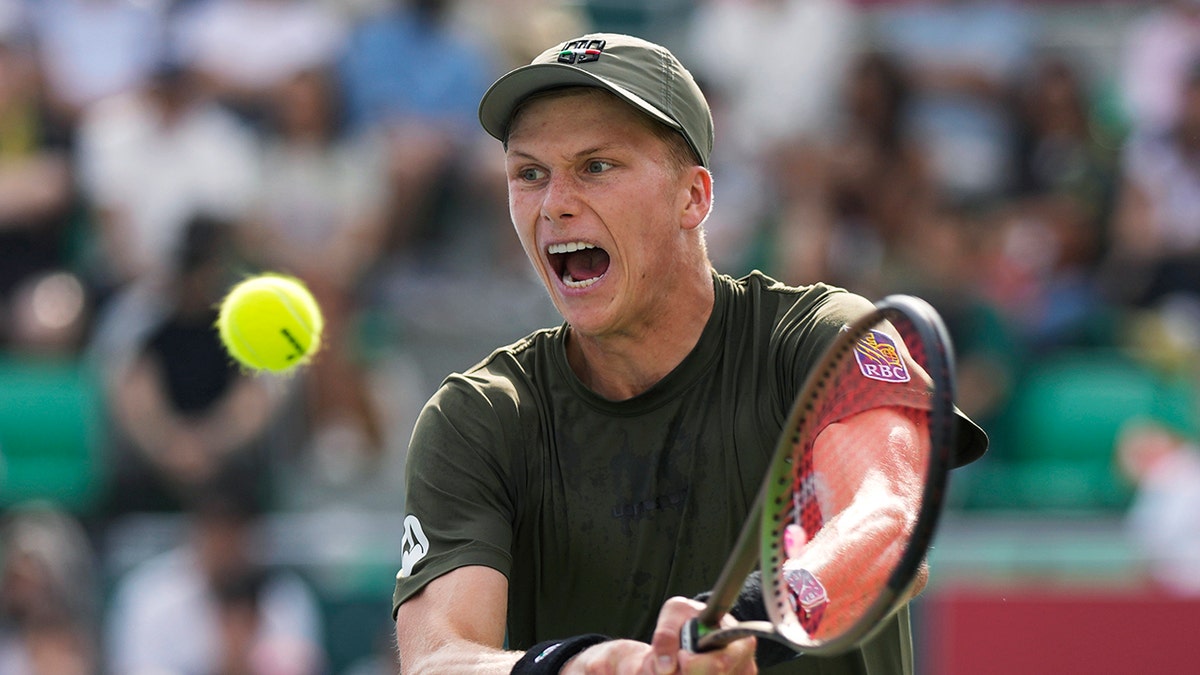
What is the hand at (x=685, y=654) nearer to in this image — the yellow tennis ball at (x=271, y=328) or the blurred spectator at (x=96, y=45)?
the yellow tennis ball at (x=271, y=328)

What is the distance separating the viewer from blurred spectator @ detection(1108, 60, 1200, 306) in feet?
30.5

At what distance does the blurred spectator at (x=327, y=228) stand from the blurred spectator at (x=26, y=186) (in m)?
1.12

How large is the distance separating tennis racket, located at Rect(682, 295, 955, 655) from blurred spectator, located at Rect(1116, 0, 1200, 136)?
22.8 feet

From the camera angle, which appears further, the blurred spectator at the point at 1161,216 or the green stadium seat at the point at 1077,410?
the blurred spectator at the point at 1161,216

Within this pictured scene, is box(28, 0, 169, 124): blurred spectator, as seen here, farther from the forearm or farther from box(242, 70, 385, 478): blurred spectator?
the forearm

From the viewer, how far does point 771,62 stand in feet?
32.5

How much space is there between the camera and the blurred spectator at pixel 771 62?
9.91 metres

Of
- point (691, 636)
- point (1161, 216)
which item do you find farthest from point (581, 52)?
point (1161, 216)

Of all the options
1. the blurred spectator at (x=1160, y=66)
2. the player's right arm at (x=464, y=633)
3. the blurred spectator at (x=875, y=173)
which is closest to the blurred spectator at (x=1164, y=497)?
the blurred spectator at (x=875, y=173)

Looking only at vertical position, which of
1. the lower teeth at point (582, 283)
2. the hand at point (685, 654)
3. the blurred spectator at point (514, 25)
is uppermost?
the blurred spectator at point (514, 25)

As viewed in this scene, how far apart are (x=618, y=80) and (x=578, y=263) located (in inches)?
19.8

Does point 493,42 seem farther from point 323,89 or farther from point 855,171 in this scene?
point 855,171

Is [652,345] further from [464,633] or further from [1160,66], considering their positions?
[1160,66]

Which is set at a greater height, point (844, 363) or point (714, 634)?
point (844, 363)
